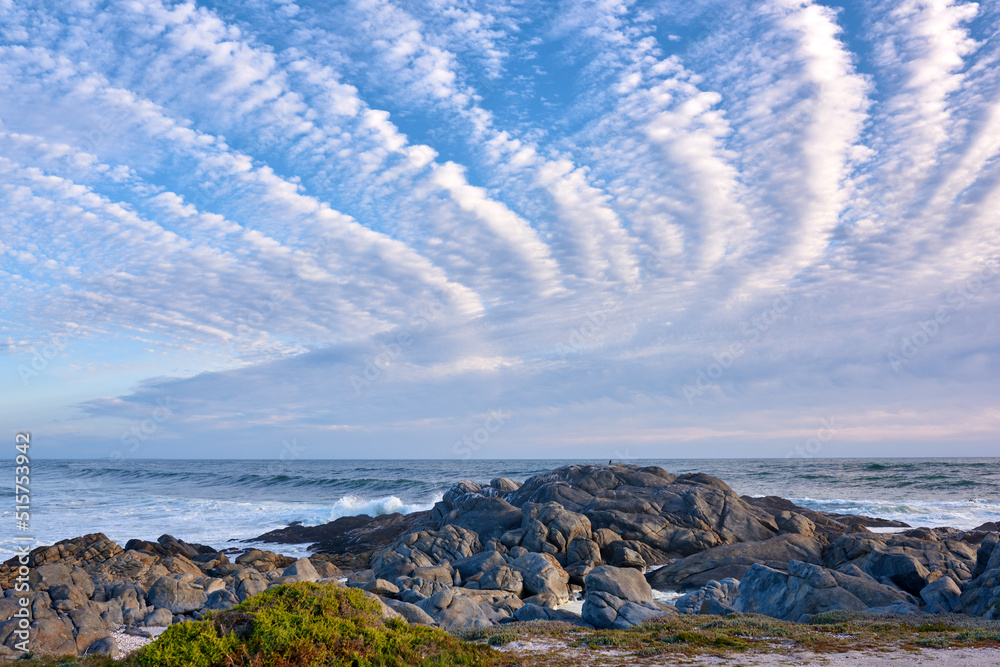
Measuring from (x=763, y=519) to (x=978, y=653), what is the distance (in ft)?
66.7

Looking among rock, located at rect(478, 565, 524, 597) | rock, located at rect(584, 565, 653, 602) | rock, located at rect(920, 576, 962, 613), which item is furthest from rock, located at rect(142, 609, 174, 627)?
rock, located at rect(920, 576, 962, 613)

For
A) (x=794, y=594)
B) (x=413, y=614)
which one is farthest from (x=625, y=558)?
(x=413, y=614)

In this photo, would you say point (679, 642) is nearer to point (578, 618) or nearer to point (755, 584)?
point (578, 618)

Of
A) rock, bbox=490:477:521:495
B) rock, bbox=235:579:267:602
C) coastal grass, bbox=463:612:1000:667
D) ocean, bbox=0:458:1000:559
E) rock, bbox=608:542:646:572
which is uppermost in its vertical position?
rock, bbox=490:477:521:495

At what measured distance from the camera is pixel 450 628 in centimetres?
1574

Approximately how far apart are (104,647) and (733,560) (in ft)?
72.0

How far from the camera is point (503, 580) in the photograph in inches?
868

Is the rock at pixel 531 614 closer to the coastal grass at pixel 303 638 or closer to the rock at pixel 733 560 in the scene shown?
the coastal grass at pixel 303 638

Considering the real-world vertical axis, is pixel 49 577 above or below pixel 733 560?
above

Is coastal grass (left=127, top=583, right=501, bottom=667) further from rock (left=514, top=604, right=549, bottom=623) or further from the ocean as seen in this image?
the ocean

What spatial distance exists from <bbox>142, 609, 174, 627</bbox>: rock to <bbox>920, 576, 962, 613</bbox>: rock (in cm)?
2144

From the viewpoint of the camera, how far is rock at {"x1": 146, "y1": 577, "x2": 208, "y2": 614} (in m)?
19.5

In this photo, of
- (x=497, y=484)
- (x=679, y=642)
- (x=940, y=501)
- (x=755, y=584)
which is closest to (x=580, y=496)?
(x=497, y=484)

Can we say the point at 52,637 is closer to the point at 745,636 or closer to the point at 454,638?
the point at 454,638
